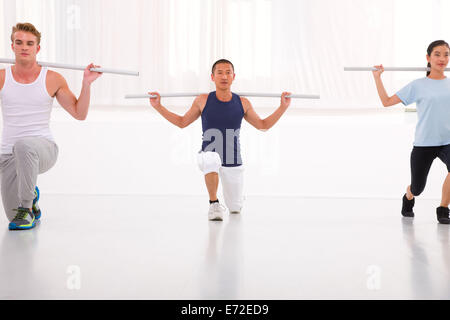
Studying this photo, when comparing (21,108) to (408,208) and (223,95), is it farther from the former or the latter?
(408,208)

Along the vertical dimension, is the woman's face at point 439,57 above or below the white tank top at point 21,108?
above

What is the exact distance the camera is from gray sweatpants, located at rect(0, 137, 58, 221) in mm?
2295

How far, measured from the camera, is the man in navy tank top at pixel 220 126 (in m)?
2.68

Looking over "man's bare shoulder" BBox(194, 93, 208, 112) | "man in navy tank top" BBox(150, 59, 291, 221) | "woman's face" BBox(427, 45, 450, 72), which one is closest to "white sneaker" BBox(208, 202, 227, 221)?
"man in navy tank top" BBox(150, 59, 291, 221)

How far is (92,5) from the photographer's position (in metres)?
3.74

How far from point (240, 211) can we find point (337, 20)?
158 cm

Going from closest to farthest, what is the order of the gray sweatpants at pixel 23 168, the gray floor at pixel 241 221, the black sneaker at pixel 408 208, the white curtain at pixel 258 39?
the gray floor at pixel 241 221 → the gray sweatpants at pixel 23 168 → the black sneaker at pixel 408 208 → the white curtain at pixel 258 39

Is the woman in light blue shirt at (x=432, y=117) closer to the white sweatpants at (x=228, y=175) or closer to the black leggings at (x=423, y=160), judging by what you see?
the black leggings at (x=423, y=160)

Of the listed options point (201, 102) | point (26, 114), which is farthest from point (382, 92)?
point (26, 114)

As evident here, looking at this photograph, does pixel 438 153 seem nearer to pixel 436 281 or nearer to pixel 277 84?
pixel 436 281

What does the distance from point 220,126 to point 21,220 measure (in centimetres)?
100

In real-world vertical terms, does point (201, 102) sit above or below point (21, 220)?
above

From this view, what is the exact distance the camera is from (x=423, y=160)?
2609 millimetres

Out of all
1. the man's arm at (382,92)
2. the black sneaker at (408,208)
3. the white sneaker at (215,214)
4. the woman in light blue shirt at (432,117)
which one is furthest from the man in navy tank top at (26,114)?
the black sneaker at (408,208)
